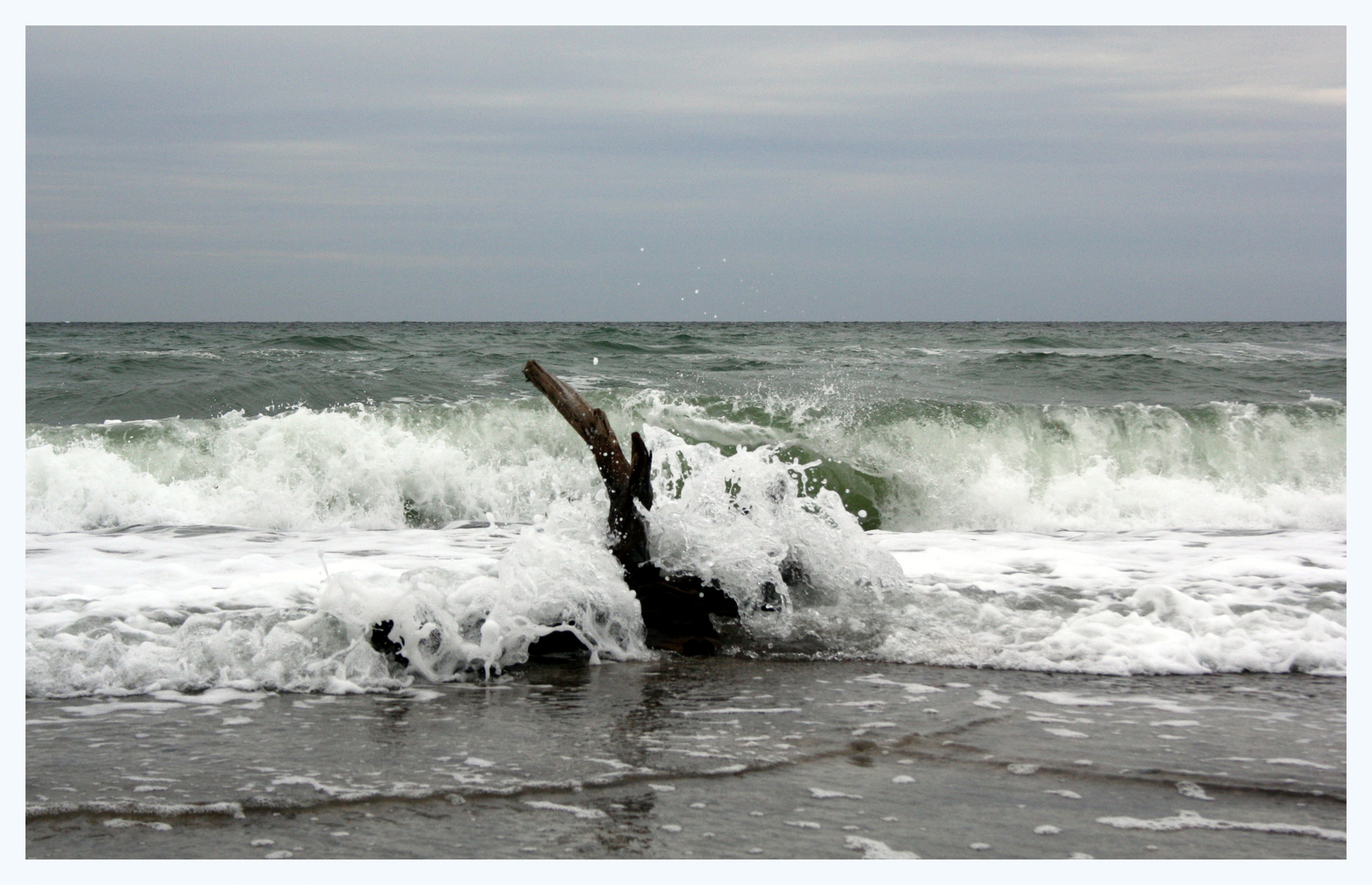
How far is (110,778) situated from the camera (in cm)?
356

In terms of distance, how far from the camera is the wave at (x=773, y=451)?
390 inches

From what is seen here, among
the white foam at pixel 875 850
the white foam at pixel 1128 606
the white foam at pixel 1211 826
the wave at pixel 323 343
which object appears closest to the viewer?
the white foam at pixel 875 850

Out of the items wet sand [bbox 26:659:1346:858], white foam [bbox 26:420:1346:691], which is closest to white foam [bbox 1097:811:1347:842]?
wet sand [bbox 26:659:1346:858]

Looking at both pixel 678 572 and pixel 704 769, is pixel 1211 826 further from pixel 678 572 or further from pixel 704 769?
pixel 678 572

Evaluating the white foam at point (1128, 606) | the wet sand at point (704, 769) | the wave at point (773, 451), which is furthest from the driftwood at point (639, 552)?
the wave at point (773, 451)

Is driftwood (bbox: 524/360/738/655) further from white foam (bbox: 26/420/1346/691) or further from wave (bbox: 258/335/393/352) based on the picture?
wave (bbox: 258/335/393/352)

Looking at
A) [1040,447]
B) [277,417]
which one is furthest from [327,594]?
[1040,447]

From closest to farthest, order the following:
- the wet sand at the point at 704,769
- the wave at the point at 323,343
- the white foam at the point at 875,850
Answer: the white foam at the point at 875,850 → the wet sand at the point at 704,769 → the wave at the point at 323,343

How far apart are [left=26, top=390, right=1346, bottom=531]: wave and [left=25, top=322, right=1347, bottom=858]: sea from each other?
5cm

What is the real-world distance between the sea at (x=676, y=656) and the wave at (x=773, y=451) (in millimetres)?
49

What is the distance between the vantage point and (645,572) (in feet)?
18.4

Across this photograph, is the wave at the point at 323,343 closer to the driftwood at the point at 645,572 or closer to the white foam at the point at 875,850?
the driftwood at the point at 645,572

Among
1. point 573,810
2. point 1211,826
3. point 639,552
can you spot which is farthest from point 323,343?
point 1211,826

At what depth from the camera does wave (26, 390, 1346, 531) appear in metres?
9.91
